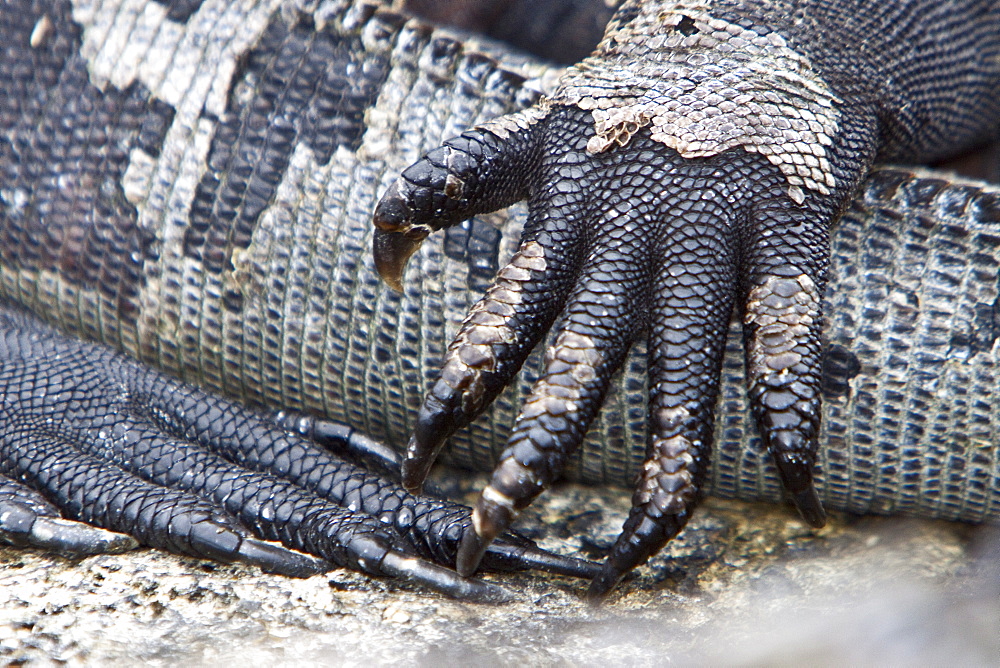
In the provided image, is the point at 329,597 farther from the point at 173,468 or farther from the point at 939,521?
the point at 939,521

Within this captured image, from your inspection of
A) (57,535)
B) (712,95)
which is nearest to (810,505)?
(712,95)

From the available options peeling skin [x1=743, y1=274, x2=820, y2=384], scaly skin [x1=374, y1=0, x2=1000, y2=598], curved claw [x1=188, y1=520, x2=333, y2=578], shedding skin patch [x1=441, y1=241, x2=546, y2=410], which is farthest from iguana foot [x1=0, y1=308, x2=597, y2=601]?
peeling skin [x1=743, y1=274, x2=820, y2=384]

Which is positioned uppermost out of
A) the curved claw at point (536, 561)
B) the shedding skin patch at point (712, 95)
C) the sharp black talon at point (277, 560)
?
the shedding skin patch at point (712, 95)

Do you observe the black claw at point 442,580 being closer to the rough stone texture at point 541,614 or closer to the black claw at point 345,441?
the rough stone texture at point 541,614

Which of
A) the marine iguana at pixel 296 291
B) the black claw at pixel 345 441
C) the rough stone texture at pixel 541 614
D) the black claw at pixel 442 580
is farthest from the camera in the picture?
the black claw at pixel 345 441

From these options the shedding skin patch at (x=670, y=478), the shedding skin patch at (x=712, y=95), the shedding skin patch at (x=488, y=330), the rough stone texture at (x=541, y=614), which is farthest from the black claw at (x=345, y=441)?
the shedding skin patch at (x=712, y=95)

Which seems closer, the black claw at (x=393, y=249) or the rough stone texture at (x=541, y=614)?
the rough stone texture at (x=541, y=614)

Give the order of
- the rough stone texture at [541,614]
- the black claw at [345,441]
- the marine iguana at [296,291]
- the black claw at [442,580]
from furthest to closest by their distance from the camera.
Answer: the black claw at [345,441], the marine iguana at [296,291], the black claw at [442,580], the rough stone texture at [541,614]
